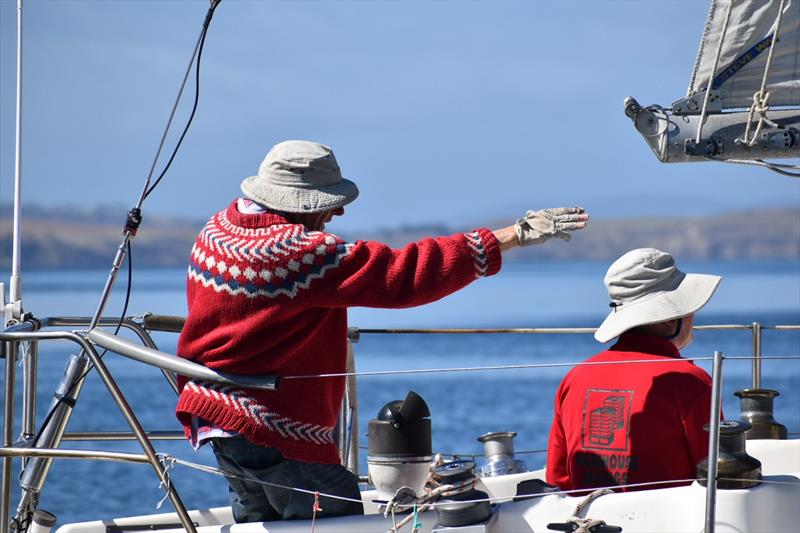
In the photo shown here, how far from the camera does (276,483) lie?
3.43 m

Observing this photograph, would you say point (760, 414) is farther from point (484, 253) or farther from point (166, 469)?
point (166, 469)

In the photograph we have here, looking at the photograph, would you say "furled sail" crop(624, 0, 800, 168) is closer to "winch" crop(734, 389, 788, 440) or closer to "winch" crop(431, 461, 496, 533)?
"winch" crop(734, 389, 788, 440)

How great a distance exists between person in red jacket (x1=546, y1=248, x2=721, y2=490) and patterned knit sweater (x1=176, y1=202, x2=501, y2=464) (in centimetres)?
55

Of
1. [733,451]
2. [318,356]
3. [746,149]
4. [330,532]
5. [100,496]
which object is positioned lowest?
[100,496]

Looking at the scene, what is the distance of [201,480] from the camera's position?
65.0 feet

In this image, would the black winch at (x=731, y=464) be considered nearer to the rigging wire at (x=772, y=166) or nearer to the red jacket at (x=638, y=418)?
the red jacket at (x=638, y=418)

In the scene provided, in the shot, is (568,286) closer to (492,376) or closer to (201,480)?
(492,376)

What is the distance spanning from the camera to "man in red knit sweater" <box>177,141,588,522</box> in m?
3.33

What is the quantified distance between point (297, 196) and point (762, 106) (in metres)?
1.55

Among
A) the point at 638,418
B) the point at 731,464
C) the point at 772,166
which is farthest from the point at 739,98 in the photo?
the point at 731,464

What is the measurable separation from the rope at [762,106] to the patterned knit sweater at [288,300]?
3.54 ft

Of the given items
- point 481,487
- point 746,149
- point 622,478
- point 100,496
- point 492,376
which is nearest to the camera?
point 622,478

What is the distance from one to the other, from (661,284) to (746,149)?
1.90 ft

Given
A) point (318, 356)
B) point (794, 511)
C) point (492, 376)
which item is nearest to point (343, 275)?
point (318, 356)
